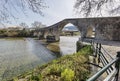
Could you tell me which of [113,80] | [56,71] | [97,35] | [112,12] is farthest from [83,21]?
[113,80]

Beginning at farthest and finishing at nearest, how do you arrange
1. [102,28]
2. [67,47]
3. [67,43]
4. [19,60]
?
[67,43] < [67,47] < [102,28] < [19,60]

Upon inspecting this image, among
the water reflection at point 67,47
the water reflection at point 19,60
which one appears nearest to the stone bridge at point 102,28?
the water reflection at point 67,47

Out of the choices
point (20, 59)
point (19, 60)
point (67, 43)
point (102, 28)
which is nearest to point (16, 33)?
point (67, 43)

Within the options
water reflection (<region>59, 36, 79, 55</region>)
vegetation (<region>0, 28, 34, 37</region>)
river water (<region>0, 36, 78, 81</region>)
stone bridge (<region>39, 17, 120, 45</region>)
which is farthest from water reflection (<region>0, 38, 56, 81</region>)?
vegetation (<region>0, 28, 34, 37</region>)

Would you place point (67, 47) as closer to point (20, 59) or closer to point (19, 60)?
point (20, 59)

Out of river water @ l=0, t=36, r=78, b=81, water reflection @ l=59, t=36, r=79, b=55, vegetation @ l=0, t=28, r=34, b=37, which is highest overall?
vegetation @ l=0, t=28, r=34, b=37

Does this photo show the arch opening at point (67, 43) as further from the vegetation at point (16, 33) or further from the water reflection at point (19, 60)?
the vegetation at point (16, 33)

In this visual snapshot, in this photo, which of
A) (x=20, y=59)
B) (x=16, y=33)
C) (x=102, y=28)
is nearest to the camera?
(x=20, y=59)

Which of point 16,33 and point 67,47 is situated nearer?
point 67,47

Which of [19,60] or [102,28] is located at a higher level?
[102,28]

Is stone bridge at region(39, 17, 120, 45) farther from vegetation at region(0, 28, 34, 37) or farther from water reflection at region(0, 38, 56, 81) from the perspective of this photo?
vegetation at region(0, 28, 34, 37)

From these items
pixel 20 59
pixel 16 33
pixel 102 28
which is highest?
pixel 102 28

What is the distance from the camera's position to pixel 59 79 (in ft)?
15.0

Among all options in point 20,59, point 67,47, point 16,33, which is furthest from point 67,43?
point 16,33
